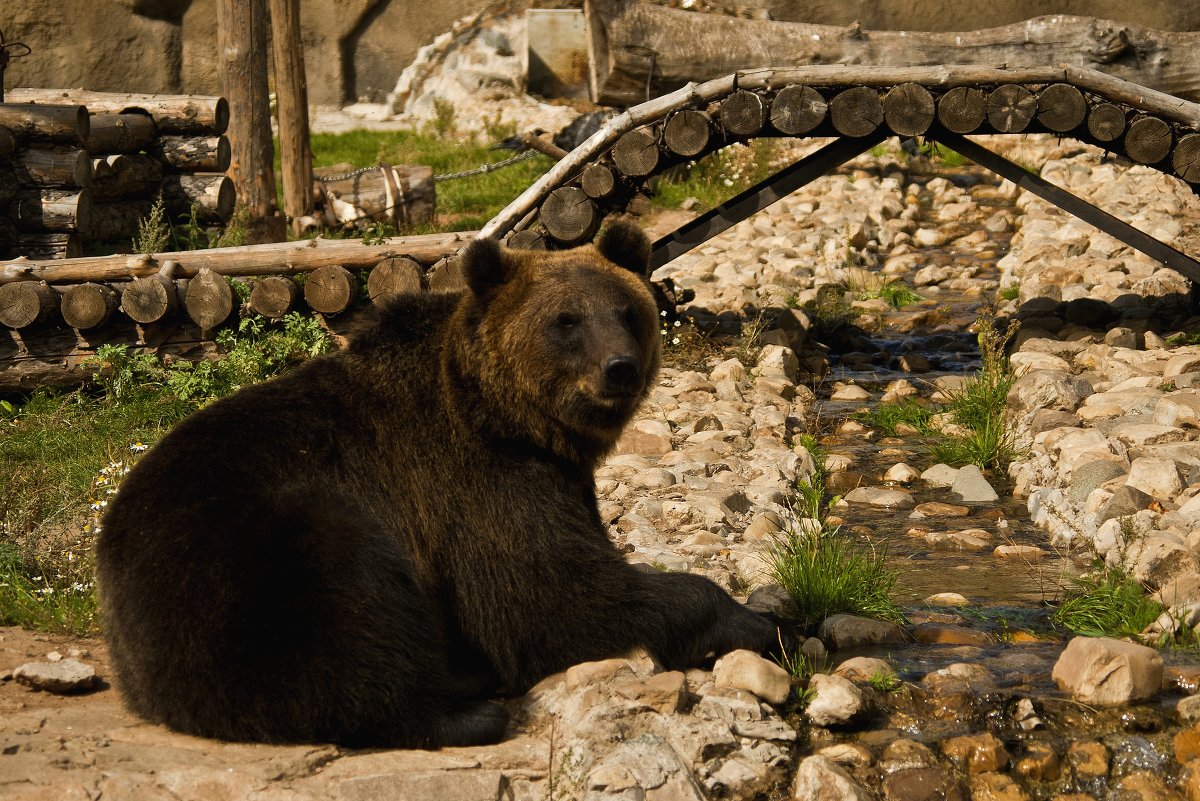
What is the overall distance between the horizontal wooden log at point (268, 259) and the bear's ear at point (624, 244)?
425 centimetres

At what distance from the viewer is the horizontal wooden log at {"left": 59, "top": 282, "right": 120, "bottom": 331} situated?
896 cm

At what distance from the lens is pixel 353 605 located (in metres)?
3.95

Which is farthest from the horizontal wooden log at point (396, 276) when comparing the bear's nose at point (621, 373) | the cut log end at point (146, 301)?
the bear's nose at point (621, 373)

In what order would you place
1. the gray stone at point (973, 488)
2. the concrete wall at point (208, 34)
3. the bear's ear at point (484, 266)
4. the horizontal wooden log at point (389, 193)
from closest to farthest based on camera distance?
the bear's ear at point (484, 266) → the gray stone at point (973, 488) → the horizontal wooden log at point (389, 193) → the concrete wall at point (208, 34)

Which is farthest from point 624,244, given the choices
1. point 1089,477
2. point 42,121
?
point 42,121

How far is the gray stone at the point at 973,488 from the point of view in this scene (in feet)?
24.2

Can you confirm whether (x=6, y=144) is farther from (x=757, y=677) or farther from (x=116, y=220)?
(x=757, y=677)

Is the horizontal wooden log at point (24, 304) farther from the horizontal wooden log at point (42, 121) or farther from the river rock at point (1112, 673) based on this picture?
the river rock at point (1112, 673)

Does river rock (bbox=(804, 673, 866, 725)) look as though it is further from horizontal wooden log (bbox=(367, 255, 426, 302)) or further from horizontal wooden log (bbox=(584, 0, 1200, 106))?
horizontal wooden log (bbox=(584, 0, 1200, 106))

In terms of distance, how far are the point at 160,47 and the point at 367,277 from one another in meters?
13.0

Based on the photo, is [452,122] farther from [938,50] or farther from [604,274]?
[604,274]

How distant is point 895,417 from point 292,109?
282 inches

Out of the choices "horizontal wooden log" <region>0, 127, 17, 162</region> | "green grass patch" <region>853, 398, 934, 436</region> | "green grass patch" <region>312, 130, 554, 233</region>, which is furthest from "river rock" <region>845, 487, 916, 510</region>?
"horizontal wooden log" <region>0, 127, 17, 162</region>

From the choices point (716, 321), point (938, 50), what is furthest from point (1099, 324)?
point (938, 50)
